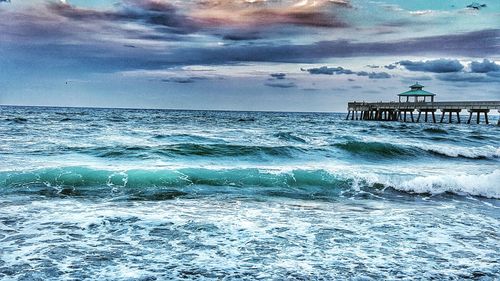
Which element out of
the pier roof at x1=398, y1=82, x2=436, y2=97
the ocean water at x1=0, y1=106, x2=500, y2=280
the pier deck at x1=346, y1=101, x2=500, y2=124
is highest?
the pier roof at x1=398, y1=82, x2=436, y2=97

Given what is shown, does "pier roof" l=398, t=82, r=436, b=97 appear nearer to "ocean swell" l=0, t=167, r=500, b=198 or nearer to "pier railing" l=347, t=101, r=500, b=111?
"pier railing" l=347, t=101, r=500, b=111

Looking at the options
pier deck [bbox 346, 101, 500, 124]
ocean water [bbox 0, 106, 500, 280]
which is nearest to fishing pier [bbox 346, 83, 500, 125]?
pier deck [bbox 346, 101, 500, 124]

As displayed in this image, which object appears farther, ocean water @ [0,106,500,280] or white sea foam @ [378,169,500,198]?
white sea foam @ [378,169,500,198]

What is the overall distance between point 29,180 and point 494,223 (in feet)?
37.7

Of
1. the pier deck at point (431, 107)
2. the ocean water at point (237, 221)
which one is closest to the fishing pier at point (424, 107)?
the pier deck at point (431, 107)

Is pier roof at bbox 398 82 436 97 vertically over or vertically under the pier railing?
over

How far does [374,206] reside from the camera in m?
10.1

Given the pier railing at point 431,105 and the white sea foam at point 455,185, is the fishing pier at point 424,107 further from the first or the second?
A: the white sea foam at point 455,185

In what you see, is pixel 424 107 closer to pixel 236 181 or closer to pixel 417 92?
pixel 417 92

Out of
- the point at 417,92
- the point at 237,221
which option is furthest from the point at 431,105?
the point at 237,221

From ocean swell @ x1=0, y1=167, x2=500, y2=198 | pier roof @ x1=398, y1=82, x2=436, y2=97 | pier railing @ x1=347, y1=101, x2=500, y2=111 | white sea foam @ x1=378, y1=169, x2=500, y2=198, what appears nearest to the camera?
ocean swell @ x1=0, y1=167, x2=500, y2=198

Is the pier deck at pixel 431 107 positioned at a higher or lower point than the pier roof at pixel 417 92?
lower

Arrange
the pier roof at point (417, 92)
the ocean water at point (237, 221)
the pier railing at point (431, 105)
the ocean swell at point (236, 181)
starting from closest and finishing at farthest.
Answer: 1. the ocean water at point (237, 221)
2. the ocean swell at point (236, 181)
3. the pier railing at point (431, 105)
4. the pier roof at point (417, 92)

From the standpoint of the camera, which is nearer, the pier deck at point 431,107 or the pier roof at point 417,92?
the pier deck at point 431,107
